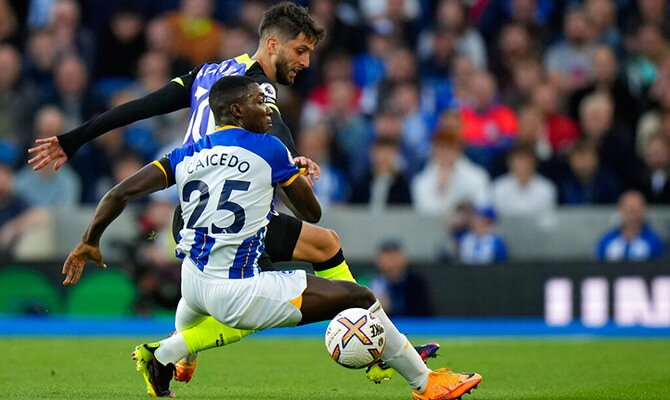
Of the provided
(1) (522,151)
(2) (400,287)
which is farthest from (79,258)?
(1) (522,151)

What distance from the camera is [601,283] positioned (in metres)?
14.0

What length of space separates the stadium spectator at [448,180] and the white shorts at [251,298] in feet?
26.1

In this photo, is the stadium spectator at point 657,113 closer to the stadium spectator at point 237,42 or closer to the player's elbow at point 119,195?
the stadium spectator at point 237,42

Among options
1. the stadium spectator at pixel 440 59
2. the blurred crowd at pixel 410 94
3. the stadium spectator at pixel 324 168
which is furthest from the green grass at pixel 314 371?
the stadium spectator at pixel 440 59

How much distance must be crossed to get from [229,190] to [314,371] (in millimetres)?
3274

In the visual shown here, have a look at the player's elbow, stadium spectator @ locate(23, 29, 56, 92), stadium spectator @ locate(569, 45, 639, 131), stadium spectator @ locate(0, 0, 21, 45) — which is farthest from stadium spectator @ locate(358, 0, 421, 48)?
the player's elbow

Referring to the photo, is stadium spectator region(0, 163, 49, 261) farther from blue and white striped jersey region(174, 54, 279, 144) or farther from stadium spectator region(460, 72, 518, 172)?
blue and white striped jersey region(174, 54, 279, 144)

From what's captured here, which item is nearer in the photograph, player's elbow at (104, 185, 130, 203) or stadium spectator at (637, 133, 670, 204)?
player's elbow at (104, 185, 130, 203)

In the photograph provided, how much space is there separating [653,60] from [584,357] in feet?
21.7

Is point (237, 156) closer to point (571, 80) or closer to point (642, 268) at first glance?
point (642, 268)

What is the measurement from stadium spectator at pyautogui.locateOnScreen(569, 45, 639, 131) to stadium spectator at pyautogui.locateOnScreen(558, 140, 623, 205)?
908mm

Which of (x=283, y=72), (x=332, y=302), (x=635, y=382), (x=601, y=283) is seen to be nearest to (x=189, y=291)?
(x=332, y=302)

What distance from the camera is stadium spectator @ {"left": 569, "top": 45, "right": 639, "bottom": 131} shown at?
51.2 feet

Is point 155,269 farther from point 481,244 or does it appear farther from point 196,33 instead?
point 196,33
